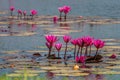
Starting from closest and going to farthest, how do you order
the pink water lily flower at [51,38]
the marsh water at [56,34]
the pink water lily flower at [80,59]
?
the marsh water at [56,34] → the pink water lily flower at [80,59] → the pink water lily flower at [51,38]

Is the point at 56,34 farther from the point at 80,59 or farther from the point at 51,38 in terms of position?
the point at 80,59

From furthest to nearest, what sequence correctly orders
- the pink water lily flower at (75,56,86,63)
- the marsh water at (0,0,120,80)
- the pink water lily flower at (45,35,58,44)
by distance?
the pink water lily flower at (45,35,58,44)
the pink water lily flower at (75,56,86,63)
the marsh water at (0,0,120,80)

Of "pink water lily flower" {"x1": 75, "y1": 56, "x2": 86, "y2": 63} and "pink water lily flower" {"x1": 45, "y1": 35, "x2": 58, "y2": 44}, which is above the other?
"pink water lily flower" {"x1": 45, "y1": 35, "x2": 58, "y2": 44}

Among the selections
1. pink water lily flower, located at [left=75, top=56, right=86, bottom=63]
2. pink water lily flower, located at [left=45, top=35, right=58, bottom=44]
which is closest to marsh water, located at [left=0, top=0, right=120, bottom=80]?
pink water lily flower, located at [left=75, top=56, right=86, bottom=63]

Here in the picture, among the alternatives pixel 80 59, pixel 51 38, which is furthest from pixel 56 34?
pixel 80 59

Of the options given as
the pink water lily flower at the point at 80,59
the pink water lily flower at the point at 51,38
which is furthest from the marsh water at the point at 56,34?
the pink water lily flower at the point at 51,38

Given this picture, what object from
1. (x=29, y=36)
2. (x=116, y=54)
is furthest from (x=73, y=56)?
(x=29, y=36)

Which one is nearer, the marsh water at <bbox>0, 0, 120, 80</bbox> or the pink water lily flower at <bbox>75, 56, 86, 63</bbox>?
the marsh water at <bbox>0, 0, 120, 80</bbox>

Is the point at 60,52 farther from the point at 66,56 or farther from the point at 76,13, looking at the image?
the point at 76,13

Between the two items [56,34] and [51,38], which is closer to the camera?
Answer: [51,38]

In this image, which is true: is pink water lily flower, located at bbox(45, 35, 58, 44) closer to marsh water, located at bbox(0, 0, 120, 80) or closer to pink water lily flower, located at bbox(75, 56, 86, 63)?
marsh water, located at bbox(0, 0, 120, 80)

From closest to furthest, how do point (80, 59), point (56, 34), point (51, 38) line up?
point (80, 59)
point (51, 38)
point (56, 34)

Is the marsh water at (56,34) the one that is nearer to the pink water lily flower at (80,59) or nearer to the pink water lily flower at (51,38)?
the pink water lily flower at (80,59)

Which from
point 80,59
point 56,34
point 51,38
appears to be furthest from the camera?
point 56,34
